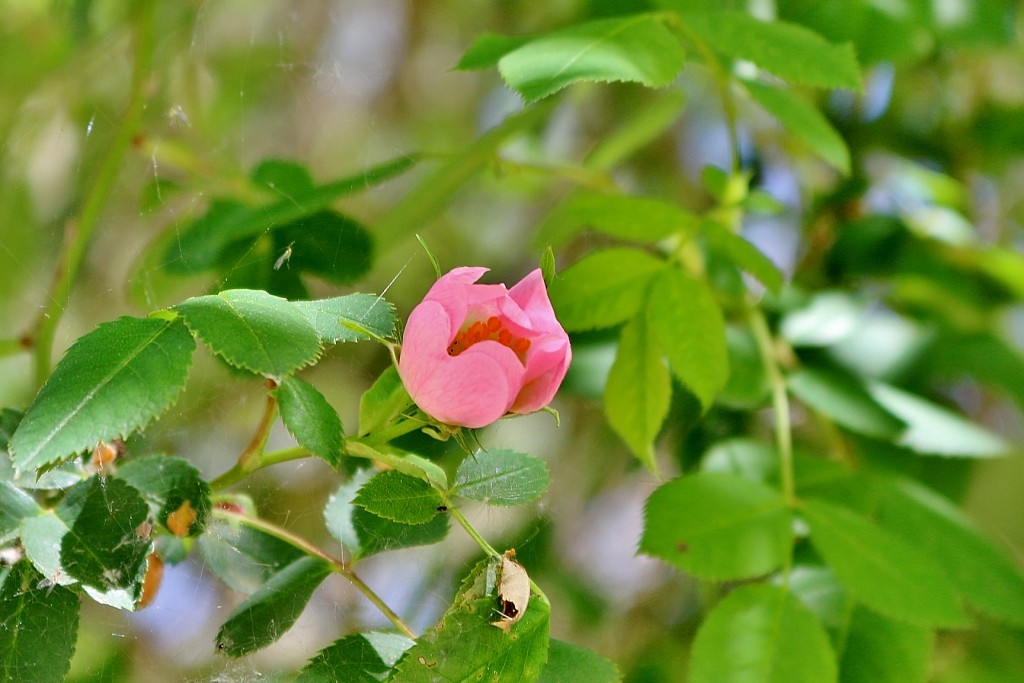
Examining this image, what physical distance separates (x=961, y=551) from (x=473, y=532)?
40cm

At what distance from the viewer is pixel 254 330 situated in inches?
12.5

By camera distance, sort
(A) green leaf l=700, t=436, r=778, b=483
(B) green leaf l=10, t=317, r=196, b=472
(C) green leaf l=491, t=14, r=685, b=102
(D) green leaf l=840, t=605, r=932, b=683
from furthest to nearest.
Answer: (A) green leaf l=700, t=436, r=778, b=483 < (D) green leaf l=840, t=605, r=932, b=683 < (C) green leaf l=491, t=14, r=685, b=102 < (B) green leaf l=10, t=317, r=196, b=472

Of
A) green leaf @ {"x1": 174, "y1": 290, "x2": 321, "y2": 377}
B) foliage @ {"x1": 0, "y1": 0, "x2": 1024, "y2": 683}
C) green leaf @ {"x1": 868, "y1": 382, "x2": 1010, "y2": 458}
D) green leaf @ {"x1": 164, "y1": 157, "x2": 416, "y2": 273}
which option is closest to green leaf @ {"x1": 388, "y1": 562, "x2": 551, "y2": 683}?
foliage @ {"x1": 0, "y1": 0, "x2": 1024, "y2": 683}

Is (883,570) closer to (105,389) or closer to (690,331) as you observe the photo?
(690,331)

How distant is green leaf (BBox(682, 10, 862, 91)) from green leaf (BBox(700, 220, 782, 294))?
10 cm

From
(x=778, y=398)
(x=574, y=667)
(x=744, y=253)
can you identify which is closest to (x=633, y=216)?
(x=744, y=253)

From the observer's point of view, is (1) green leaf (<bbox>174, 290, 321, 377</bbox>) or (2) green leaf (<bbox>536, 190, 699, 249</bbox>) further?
(2) green leaf (<bbox>536, 190, 699, 249</bbox>)

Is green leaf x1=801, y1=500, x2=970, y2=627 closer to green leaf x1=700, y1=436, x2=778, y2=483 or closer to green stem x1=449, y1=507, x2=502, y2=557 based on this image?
green leaf x1=700, y1=436, x2=778, y2=483

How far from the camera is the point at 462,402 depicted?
12.0 inches

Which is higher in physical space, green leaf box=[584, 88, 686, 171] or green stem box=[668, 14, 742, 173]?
green stem box=[668, 14, 742, 173]

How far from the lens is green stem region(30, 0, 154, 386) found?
475mm

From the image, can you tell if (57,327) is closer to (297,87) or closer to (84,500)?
(84,500)

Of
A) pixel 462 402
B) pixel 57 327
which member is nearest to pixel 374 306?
pixel 462 402

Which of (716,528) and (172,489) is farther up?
(172,489)
